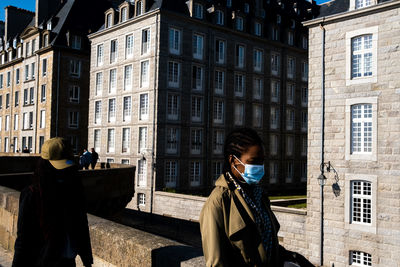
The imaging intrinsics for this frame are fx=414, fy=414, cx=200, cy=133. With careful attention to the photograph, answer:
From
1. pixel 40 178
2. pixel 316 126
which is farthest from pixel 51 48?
pixel 40 178

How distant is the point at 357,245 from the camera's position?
19875mm

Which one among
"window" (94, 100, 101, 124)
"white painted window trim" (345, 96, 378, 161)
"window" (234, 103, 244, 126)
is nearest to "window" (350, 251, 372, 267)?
"white painted window trim" (345, 96, 378, 161)

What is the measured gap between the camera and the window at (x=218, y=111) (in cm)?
3728

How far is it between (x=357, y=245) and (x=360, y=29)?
412 inches

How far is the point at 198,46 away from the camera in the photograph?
36.1 metres

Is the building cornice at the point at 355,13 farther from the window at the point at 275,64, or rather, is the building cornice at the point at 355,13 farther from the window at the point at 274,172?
the window at the point at 274,172

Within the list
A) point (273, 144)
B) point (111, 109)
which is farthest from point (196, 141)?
point (273, 144)

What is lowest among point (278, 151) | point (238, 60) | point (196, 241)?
point (196, 241)

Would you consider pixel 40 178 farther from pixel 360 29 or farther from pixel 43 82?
pixel 43 82

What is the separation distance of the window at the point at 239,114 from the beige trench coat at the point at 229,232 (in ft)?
120

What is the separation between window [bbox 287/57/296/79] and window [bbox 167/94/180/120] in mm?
15295

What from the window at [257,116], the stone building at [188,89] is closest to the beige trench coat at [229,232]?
the stone building at [188,89]

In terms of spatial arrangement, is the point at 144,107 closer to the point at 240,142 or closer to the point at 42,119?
the point at 42,119

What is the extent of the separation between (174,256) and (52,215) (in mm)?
1162
